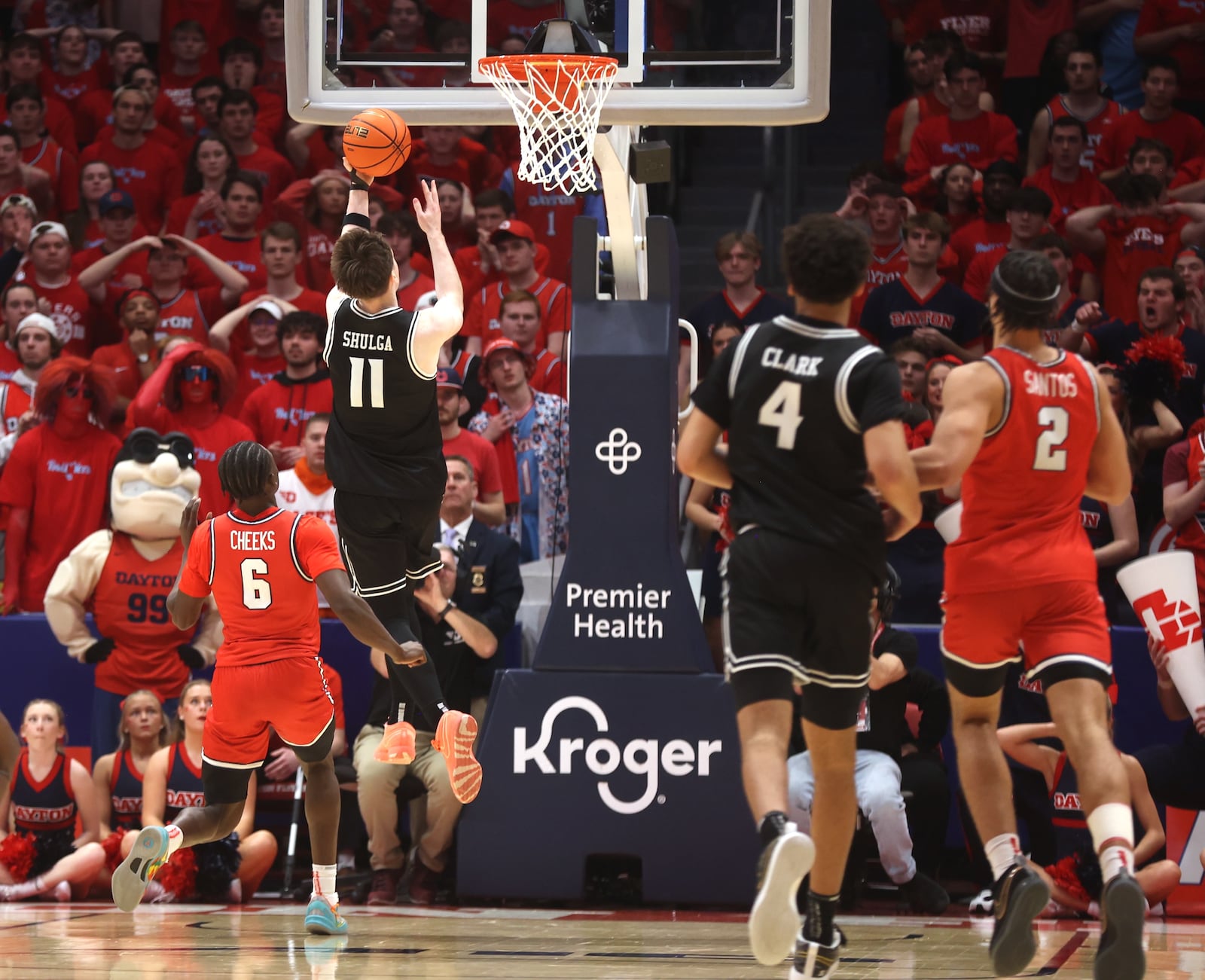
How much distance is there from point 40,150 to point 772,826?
412 inches

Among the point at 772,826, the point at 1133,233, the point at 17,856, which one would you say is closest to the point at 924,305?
the point at 1133,233

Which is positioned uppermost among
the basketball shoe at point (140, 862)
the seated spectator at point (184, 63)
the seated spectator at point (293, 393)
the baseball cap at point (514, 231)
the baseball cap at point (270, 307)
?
the seated spectator at point (184, 63)

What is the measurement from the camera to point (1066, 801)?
8.87 meters

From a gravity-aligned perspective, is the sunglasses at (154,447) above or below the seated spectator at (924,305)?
below

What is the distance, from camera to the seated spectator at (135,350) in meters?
11.4

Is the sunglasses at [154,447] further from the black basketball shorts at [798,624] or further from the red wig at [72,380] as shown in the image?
the black basketball shorts at [798,624]

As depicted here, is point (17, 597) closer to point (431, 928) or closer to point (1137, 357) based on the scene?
point (431, 928)

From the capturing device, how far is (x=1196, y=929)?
804cm

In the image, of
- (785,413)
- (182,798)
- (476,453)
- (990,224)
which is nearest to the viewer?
(785,413)

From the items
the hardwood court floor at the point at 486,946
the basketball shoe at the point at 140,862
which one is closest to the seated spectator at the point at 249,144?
the hardwood court floor at the point at 486,946

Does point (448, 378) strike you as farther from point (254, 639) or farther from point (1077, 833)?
point (1077, 833)

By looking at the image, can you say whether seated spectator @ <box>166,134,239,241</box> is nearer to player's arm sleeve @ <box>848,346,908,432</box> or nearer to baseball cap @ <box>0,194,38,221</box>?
baseball cap @ <box>0,194,38,221</box>

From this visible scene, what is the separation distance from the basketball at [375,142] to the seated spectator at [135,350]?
14.3 ft

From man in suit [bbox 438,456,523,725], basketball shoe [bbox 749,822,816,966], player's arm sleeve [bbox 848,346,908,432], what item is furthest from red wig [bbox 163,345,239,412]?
basketball shoe [bbox 749,822,816,966]
